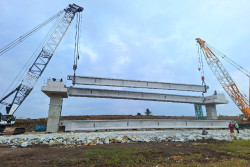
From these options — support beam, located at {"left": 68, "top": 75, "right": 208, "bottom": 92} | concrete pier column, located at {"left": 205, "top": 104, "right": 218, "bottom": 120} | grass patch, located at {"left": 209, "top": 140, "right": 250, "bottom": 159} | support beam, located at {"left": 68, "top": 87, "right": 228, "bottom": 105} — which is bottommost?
grass patch, located at {"left": 209, "top": 140, "right": 250, "bottom": 159}

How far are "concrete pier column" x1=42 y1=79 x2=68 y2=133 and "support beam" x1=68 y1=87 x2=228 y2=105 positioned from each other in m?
1.41

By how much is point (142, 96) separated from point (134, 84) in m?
2.02

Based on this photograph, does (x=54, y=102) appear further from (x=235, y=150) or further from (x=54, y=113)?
(x=235, y=150)

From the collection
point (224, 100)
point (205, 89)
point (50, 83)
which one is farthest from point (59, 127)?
point (224, 100)

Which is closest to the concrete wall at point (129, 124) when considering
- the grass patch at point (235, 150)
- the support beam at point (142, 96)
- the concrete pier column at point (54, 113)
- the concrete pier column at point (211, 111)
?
the concrete pier column at point (54, 113)

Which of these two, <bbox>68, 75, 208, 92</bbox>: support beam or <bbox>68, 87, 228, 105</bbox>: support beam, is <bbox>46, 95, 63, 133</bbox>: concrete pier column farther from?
<bbox>68, 75, 208, 92</bbox>: support beam

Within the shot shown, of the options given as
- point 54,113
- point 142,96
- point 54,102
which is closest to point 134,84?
point 142,96

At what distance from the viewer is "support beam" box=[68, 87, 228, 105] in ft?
68.1

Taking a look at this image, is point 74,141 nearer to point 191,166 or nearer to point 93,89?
point 191,166

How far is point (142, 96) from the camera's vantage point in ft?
75.2

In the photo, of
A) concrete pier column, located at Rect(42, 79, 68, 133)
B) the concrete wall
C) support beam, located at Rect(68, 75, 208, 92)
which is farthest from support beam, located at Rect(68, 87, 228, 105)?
the concrete wall

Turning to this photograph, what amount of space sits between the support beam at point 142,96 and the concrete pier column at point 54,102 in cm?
141

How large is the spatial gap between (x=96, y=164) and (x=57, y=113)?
1524 centimetres

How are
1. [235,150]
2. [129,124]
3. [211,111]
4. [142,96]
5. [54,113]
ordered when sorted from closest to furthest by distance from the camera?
[235,150], [54,113], [129,124], [142,96], [211,111]
